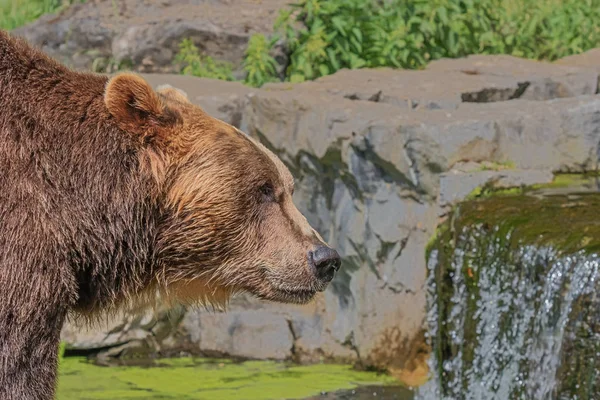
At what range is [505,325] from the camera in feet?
24.3

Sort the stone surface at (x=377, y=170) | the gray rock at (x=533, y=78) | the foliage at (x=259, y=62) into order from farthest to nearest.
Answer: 1. the foliage at (x=259, y=62)
2. the gray rock at (x=533, y=78)
3. the stone surface at (x=377, y=170)

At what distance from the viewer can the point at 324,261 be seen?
4785 mm

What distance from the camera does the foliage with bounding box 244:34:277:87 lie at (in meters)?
11.1

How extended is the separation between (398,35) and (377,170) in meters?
2.76

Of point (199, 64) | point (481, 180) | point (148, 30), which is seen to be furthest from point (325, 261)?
point (148, 30)

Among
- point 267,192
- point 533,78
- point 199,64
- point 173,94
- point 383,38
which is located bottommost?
point 267,192

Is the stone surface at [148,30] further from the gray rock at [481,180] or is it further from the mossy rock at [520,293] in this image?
the mossy rock at [520,293]

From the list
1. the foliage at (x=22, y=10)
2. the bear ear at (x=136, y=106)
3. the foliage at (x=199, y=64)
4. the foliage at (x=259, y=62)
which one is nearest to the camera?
the bear ear at (x=136, y=106)

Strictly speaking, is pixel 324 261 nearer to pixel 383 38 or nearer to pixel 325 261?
pixel 325 261

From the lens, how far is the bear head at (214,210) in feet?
14.8

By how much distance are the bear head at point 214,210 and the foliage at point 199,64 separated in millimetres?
6558

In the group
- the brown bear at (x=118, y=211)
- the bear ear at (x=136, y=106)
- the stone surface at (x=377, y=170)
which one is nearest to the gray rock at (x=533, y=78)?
the stone surface at (x=377, y=170)

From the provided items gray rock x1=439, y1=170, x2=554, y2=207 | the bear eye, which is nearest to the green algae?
gray rock x1=439, y1=170, x2=554, y2=207

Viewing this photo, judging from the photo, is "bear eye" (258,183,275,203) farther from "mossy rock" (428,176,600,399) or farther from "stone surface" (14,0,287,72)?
"stone surface" (14,0,287,72)
